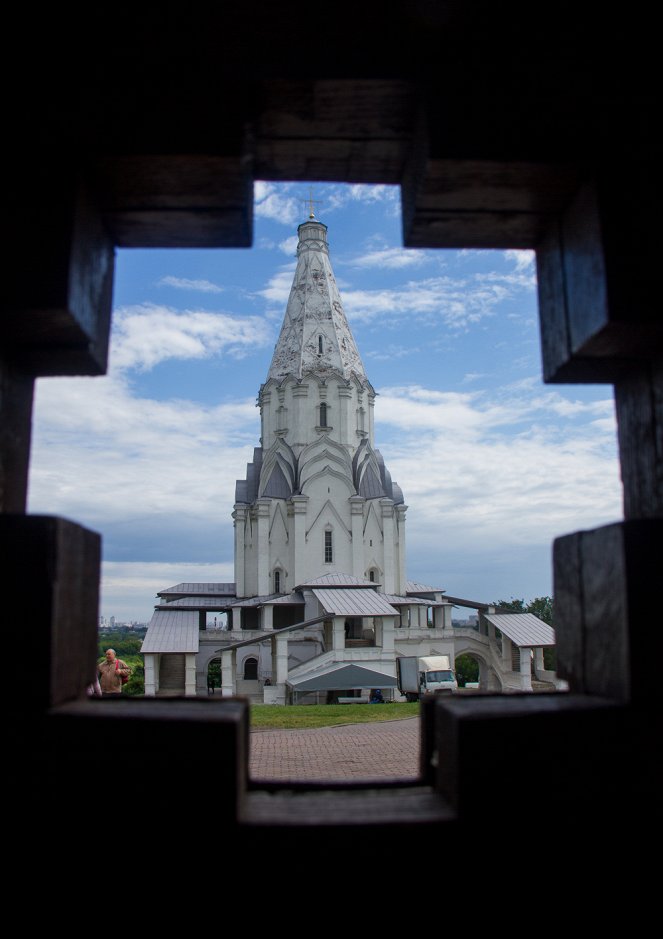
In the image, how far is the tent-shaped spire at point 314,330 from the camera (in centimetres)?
4156

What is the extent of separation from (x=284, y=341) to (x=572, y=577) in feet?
137

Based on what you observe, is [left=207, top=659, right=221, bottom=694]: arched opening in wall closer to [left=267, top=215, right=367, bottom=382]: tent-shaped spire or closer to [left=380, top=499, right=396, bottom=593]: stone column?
[left=380, top=499, right=396, bottom=593]: stone column

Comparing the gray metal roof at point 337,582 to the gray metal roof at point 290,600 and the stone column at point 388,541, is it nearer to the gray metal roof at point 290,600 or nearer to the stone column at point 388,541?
the gray metal roof at point 290,600

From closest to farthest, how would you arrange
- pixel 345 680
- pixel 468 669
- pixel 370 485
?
pixel 345 680
pixel 370 485
pixel 468 669

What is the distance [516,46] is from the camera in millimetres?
1662

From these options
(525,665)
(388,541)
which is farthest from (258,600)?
(525,665)

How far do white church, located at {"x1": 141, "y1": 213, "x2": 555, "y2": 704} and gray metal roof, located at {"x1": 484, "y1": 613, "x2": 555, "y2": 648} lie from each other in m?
0.08

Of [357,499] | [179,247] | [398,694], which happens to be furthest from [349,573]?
[179,247]

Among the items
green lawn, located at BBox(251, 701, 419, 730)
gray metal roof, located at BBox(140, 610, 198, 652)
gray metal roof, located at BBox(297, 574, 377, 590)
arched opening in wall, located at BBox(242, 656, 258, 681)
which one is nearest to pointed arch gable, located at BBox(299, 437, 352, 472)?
gray metal roof, located at BBox(297, 574, 377, 590)

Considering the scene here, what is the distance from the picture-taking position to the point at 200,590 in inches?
1655

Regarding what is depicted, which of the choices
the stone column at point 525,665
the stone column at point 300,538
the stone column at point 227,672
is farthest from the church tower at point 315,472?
the stone column at point 525,665

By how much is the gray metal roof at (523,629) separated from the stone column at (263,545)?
1166 cm

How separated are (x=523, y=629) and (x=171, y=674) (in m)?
14.9

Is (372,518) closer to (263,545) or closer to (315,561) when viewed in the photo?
(315,561)
